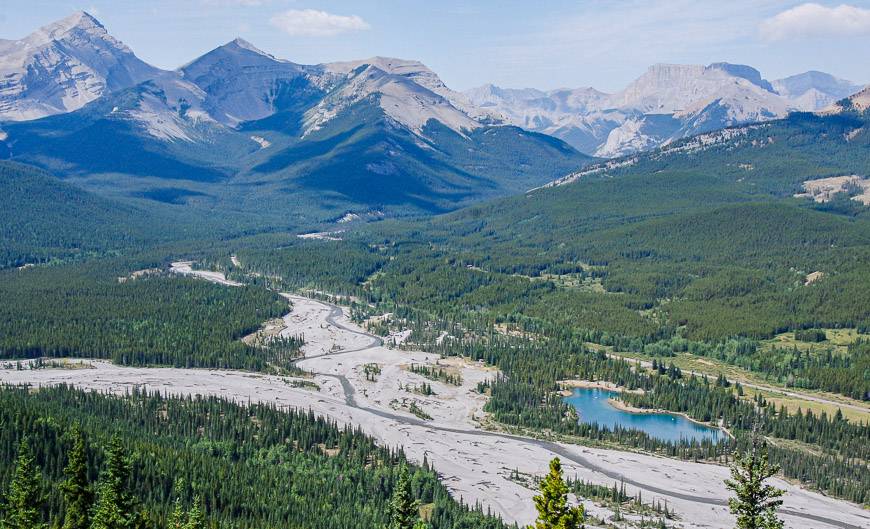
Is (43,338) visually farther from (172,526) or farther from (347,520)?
(172,526)

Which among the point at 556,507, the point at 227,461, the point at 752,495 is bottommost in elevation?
the point at 227,461

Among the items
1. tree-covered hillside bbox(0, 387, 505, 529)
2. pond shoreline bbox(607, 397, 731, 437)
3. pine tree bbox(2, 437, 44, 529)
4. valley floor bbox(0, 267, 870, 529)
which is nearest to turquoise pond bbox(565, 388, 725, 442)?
pond shoreline bbox(607, 397, 731, 437)

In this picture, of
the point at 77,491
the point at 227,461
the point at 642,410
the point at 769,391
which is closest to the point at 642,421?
the point at 642,410

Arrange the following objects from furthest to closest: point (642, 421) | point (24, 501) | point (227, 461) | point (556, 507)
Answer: point (642, 421) < point (227, 461) < point (24, 501) < point (556, 507)

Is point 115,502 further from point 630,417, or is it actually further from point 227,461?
point 630,417

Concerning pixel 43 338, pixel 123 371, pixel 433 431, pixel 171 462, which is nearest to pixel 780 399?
pixel 433 431

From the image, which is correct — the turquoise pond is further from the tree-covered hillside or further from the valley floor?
the tree-covered hillside
